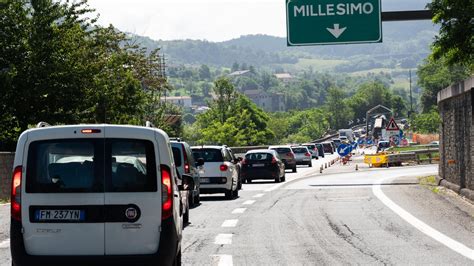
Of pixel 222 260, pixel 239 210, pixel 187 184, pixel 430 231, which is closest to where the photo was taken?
pixel 187 184

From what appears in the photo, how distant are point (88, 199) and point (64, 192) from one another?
24 centimetres

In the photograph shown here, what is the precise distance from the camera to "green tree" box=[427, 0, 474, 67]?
21094mm

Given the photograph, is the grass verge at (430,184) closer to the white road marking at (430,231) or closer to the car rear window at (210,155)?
the white road marking at (430,231)

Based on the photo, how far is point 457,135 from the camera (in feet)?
83.5

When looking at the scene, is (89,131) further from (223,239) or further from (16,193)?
(223,239)

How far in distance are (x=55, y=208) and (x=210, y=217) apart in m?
10.1

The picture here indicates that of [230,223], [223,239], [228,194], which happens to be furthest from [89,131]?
[228,194]

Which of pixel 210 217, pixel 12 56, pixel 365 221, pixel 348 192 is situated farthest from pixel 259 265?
pixel 12 56

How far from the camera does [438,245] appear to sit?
43.5ft

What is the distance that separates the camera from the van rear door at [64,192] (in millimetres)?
9086

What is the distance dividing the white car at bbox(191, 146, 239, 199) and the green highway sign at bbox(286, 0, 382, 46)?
4014 millimetres

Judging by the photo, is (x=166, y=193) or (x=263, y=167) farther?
(x=263, y=167)

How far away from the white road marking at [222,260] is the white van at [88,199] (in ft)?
7.10

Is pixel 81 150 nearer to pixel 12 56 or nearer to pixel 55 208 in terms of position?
pixel 55 208
